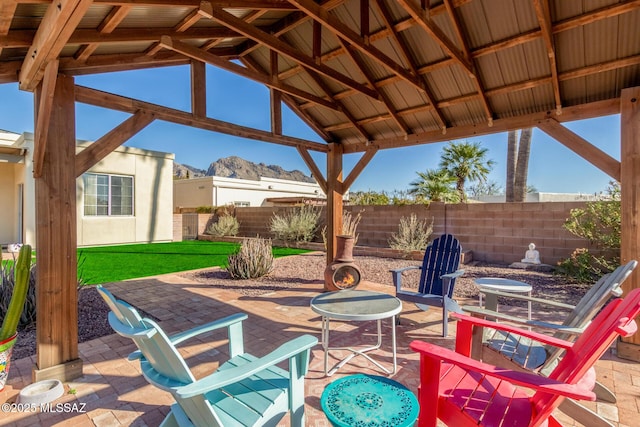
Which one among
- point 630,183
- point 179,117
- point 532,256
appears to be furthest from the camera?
point 532,256

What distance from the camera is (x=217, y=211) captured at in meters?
14.5

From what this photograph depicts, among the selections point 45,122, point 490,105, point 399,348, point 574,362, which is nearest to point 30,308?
point 45,122

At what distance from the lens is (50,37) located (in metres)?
2.04

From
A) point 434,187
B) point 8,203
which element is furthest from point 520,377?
point 8,203

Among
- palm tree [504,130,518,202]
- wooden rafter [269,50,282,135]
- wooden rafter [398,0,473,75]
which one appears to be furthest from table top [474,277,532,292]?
palm tree [504,130,518,202]

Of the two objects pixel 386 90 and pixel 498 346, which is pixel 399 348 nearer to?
pixel 498 346

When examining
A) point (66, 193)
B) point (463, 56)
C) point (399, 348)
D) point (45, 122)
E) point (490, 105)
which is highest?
Answer: point (463, 56)

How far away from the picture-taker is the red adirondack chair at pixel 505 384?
1.44m

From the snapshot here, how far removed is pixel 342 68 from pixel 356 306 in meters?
3.51

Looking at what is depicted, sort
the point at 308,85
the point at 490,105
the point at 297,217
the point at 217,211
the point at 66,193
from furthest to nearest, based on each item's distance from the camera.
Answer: the point at 217,211
the point at 297,217
the point at 308,85
the point at 490,105
the point at 66,193

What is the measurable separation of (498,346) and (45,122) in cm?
381

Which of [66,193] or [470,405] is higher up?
[66,193]

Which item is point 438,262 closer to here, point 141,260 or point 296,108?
point 296,108

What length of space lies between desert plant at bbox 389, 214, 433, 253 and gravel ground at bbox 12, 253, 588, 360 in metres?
0.60
